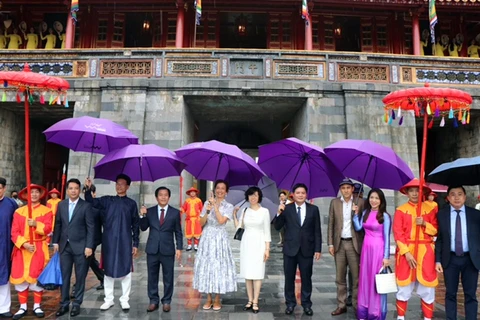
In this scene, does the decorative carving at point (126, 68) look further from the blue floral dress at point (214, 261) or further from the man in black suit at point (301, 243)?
the man in black suit at point (301, 243)

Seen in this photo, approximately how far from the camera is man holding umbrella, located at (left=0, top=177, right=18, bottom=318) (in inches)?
195

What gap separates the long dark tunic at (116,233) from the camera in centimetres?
519

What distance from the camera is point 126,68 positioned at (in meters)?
12.1

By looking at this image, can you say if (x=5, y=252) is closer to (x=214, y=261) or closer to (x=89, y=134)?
(x=89, y=134)

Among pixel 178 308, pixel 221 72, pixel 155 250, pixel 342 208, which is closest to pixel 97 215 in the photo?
pixel 155 250

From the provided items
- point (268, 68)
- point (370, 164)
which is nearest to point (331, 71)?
point (268, 68)

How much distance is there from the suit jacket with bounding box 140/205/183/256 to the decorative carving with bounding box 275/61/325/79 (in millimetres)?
7792

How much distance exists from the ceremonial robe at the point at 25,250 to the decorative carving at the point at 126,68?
25.4 ft

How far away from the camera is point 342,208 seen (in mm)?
5316

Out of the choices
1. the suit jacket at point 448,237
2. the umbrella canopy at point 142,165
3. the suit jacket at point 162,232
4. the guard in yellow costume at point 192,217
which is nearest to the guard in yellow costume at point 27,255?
the umbrella canopy at point 142,165

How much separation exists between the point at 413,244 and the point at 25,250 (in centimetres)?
526

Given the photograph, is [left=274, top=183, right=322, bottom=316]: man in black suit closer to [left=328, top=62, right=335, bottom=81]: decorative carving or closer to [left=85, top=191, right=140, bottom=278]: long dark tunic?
[left=85, top=191, right=140, bottom=278]: long dark tunic

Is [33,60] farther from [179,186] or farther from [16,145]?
[179,186]

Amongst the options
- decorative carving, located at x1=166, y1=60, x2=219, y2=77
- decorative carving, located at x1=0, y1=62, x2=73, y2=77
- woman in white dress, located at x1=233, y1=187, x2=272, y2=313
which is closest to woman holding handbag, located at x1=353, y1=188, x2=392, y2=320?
woman in white dress, located at x1=233, y1=187, x2=272, y2=313
